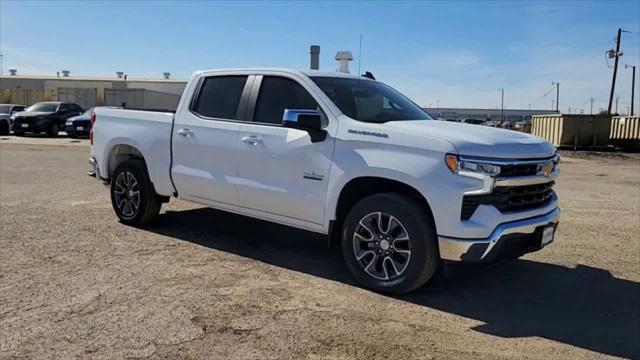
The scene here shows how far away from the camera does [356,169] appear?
4832 millimetres

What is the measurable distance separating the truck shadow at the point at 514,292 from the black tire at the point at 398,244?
0.74 feet

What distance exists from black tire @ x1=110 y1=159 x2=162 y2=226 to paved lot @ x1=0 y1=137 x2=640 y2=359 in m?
0.18

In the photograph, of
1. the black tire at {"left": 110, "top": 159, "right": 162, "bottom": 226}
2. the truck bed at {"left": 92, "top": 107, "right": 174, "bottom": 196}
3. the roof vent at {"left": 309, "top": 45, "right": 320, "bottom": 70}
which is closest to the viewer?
the truck bed at {"left": 92, "top": 107, "right": 174, "bottom": 196}

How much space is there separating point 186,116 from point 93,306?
2.70m

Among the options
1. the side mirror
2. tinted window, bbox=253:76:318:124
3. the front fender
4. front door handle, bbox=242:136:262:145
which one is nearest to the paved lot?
the front fender

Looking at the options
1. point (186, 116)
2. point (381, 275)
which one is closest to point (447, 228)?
point (381, 275)

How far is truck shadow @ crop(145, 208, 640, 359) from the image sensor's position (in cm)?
419

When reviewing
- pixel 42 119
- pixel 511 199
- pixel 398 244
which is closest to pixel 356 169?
pixel 398 244

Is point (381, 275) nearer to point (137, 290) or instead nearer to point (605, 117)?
point (137, 290)

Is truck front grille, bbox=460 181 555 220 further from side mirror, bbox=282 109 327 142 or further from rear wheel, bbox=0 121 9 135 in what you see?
Answer: rear wheel, bbox=0 121 9 135

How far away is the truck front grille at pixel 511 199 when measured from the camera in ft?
14.1

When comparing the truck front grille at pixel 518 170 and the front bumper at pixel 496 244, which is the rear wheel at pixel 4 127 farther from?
the truck front grille at pixel 518 170

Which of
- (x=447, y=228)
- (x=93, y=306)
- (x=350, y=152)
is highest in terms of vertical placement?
(x=350, y=152)

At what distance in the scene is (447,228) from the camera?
4.35 metres
